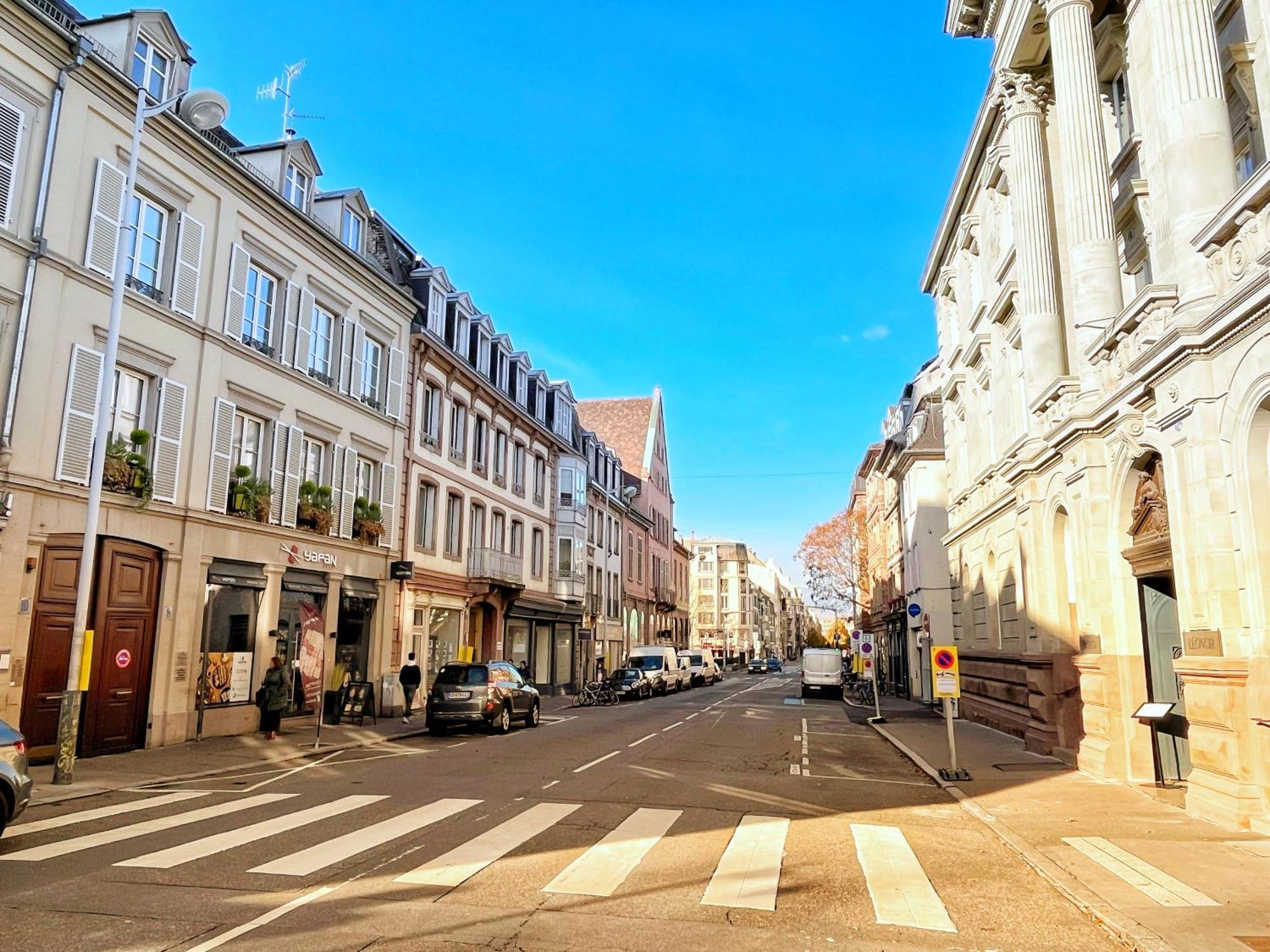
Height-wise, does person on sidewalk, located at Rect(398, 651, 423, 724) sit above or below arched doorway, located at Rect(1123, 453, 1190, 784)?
below

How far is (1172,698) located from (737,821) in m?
7.55

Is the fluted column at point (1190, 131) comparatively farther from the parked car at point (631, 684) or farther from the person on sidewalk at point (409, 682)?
the parked car at point (631, 684)

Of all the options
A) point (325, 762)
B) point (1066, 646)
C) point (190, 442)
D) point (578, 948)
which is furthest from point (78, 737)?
point (1066, 646)

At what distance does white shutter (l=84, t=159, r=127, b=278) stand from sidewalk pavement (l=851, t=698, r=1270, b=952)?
1613 centimetres

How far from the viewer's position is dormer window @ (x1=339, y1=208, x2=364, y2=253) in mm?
23312

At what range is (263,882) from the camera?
698 cm

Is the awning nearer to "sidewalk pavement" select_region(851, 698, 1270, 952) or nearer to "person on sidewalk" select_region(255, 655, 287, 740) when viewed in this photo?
"person on sidewalk" select_region(255, 655, 287, 740)

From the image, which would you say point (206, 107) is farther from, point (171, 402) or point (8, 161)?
point (171, 402)

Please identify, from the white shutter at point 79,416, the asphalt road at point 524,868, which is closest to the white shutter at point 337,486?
the white shutter at point 79,416

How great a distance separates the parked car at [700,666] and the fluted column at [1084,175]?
36.5m

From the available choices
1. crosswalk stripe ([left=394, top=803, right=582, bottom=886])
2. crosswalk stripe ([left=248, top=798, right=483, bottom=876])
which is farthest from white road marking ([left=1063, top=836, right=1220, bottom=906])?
crosswalk stripe ([left=248, top=798, right=483, bottom=876])

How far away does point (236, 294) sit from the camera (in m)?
19.1

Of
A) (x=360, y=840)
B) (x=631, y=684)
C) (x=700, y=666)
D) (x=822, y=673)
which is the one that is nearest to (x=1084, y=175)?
(x=360, y=840)

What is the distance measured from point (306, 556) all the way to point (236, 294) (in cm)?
611
